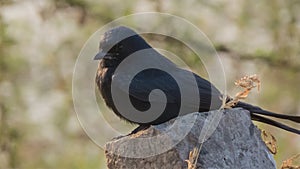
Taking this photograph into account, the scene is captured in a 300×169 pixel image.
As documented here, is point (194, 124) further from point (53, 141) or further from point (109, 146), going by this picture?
point (53, 141)

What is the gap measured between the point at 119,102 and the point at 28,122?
4.80m

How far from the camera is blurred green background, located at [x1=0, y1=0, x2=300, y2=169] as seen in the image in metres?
9.58

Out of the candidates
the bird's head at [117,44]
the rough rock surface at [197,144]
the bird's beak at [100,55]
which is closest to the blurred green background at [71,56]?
the bird's head at [117,44]

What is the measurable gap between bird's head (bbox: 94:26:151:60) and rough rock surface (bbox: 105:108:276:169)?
130 cm

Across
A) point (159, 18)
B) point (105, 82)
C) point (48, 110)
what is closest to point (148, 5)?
point (159, 18)

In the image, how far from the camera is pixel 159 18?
9.30m

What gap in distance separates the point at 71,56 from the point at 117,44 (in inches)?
179

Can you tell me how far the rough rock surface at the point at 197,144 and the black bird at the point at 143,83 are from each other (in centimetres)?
59

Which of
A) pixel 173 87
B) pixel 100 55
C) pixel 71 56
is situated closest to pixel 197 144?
pixel 173 87

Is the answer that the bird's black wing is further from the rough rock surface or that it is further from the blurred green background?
the blurred green background

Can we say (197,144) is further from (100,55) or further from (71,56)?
(71,56)

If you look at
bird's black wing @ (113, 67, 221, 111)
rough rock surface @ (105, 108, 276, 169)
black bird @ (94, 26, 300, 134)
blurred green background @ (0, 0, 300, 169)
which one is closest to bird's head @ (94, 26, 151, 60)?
black bird @ (94, 26, 300, 134)

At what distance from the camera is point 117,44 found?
5301 millimetres

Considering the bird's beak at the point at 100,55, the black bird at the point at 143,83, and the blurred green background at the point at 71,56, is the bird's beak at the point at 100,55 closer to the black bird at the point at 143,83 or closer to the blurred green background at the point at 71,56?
the black bird at the point at 143,83
